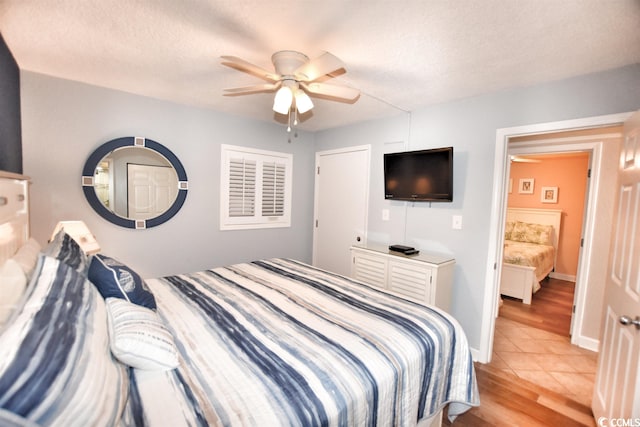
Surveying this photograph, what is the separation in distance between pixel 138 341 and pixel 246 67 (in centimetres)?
151

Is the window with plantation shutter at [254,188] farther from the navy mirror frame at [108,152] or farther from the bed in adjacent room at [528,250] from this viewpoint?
the bed in adjacent room at [528,250]

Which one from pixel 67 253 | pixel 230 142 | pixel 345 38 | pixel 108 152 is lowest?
pixel 67 253

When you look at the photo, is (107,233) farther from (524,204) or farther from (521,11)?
(524,204)

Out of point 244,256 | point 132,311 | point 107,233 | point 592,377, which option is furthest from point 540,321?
point 107,233

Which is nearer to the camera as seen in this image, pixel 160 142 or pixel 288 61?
pixel 288 61

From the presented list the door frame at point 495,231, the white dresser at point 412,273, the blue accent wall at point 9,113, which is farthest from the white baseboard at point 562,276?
the blue accent wall at point 9,113

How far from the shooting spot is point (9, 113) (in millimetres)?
1962

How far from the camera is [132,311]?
3.86ft

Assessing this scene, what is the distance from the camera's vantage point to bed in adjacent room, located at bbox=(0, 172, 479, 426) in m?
0.69

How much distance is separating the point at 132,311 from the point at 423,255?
246 cm

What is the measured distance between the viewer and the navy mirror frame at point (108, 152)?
2.52 metres

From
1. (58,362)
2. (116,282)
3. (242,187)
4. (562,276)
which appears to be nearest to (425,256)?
(242,187)

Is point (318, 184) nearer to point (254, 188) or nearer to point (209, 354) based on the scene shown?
point (254, 188)

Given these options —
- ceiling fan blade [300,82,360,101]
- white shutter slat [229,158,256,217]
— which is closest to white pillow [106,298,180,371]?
ceiling fan blade [300,82,360,101]
